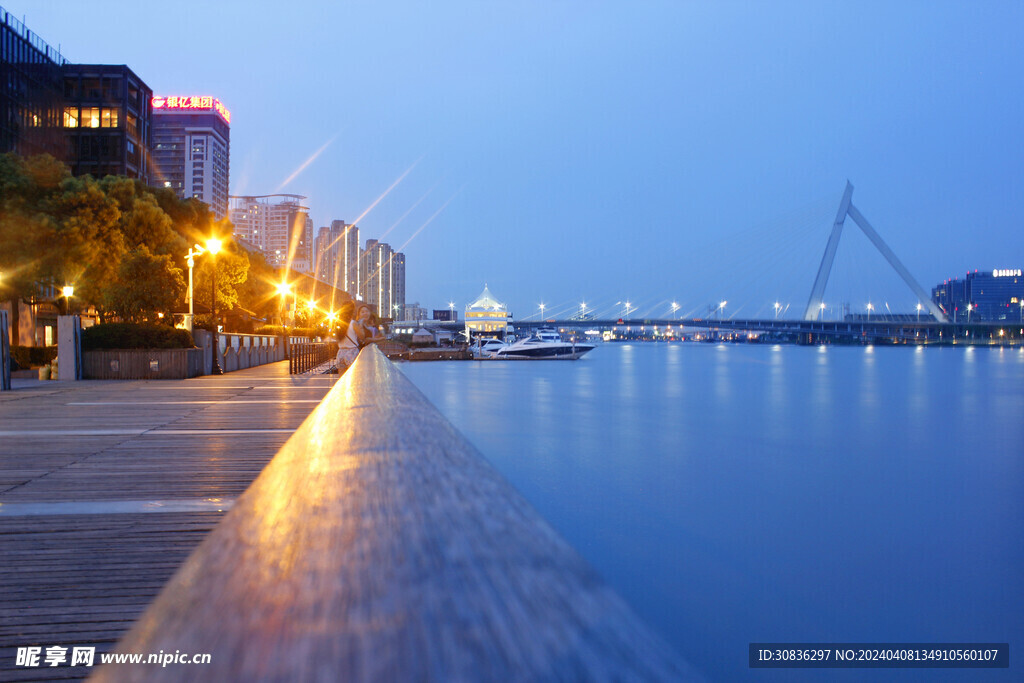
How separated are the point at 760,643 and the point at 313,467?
7.79 m

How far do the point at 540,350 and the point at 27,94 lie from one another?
40.2 metres

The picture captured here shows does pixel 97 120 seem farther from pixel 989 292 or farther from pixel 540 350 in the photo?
pixel 989 292

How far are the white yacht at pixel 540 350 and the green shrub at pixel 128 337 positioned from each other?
47.3 metres

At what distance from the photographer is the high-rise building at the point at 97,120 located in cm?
4609

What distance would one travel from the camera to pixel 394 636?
463 millimetres

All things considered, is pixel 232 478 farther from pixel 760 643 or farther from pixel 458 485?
pixel 760 643

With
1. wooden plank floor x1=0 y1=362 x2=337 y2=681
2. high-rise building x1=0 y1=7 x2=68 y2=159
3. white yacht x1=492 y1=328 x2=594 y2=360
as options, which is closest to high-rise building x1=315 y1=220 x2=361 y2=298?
white yacht x1=492 y1=328 x2=594 y2=360

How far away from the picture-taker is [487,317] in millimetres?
132250

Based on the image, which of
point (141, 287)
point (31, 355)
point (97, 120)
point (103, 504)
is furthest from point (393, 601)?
point (97, 120)

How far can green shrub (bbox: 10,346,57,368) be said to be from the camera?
69.7 feet

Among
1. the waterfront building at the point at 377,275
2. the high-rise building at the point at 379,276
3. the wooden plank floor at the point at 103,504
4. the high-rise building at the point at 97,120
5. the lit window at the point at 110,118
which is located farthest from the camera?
the waterfront building at the point at 377,275

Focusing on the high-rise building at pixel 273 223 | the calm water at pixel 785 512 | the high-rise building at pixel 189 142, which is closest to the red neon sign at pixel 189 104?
the high-rise building at pixel 189 142

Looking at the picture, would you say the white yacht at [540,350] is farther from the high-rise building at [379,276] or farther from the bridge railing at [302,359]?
the high-rise building at [379,276]

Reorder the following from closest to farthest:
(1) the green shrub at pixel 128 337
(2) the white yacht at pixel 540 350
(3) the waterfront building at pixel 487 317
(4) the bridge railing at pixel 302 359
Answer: (1) the green shrub at pixel 128 337 < (4) the bridge railing at pixel 302 359 < (2) the white yacht at pixel 540 350 < (3) the waterfront building at pixel 487 317
